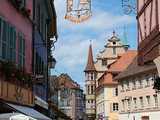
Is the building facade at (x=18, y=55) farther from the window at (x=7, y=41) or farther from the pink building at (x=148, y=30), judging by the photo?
the pink building at (x=148, y=30)

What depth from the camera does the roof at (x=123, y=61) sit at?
3526 inches

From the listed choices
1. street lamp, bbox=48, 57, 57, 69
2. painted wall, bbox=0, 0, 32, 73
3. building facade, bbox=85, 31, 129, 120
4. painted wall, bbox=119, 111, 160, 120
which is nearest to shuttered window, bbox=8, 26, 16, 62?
painted wall, bbox=0, 0, 32, 73

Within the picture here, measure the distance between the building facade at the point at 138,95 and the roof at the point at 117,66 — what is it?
12.4 metres

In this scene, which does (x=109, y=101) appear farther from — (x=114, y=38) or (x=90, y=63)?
(x=90, y=63)

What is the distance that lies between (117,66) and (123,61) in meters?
2.28

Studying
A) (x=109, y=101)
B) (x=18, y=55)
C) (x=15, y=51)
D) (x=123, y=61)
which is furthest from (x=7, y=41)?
(x=123, y=61)

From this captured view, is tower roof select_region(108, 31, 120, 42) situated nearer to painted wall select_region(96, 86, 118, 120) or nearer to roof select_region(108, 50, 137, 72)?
roof select_region(108, 50, 137, 72)

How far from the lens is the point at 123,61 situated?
9212cm

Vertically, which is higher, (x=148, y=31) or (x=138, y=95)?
(x=138, y=95)

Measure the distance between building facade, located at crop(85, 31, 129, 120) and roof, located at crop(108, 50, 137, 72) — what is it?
3.77m

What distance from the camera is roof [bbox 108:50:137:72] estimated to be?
8956cm

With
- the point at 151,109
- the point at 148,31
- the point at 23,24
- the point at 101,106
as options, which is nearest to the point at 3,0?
the point at 23,24

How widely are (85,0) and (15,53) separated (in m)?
3.26

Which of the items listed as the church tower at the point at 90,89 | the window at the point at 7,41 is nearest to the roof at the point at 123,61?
the church tower at the point at 90,89
